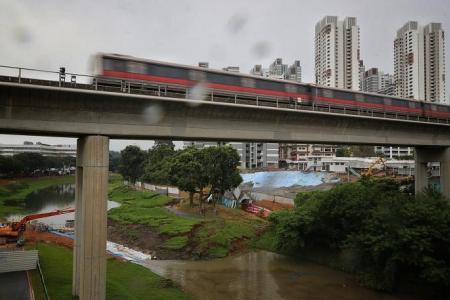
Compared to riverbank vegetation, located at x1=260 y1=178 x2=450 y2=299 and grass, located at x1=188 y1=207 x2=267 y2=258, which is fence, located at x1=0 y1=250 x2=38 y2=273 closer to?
grass, located at x1=188 y1=207 x2=267 y2=258

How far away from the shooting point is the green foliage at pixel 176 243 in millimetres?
27467

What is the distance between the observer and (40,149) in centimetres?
11819

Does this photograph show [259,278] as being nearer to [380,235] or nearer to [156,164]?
[380,235]

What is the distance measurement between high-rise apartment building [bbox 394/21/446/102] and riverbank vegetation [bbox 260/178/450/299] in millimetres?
75369

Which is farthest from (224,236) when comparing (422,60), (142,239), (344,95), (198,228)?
(422,60)

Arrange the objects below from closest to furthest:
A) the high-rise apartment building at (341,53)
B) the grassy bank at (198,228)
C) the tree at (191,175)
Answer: the grassy bank at (198,228), the tree at (191,175), the high-rise apartment building at (341,53)

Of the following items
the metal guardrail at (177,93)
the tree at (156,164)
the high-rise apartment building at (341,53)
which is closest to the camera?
the metal guardrail at (177,93)

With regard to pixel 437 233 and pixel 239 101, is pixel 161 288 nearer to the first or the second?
pixel 239 101

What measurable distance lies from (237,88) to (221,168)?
21712mm

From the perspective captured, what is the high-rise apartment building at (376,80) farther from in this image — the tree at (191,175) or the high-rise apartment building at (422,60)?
the tree at (191,175)

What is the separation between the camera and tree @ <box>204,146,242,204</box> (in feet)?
131

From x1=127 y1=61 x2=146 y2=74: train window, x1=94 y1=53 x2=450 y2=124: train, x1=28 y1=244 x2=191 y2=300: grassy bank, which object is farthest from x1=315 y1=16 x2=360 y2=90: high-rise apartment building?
x1=127 y1=61 x2=146 y2=74: train window

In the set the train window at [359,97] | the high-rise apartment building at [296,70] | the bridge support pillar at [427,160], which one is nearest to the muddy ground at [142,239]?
the train window at [359,97]

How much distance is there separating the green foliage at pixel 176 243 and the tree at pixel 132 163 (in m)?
46.0
